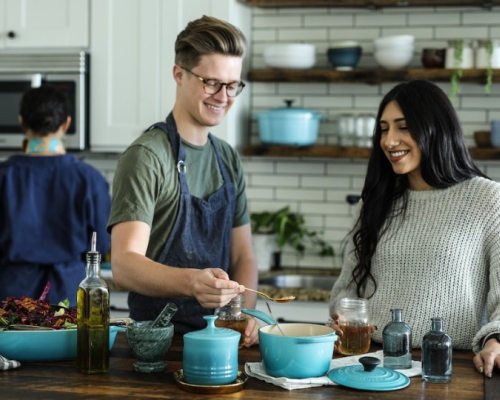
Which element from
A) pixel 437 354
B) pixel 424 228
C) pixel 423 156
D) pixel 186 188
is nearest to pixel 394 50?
pixel 423 156

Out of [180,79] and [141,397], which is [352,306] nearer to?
[141,397]

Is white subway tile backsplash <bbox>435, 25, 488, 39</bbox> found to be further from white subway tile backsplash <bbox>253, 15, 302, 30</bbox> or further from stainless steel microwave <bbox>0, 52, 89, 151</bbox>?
stainless steel microwave <bbox>0, 52, 89, 151</bbox>

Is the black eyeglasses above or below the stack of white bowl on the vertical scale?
below

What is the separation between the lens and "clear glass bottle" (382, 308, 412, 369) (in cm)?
234

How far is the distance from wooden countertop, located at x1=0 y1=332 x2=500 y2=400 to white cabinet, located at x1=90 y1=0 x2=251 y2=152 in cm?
247

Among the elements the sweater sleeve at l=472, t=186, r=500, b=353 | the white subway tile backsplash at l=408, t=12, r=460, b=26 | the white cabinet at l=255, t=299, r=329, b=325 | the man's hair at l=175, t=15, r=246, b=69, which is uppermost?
the white subway tile backsplash at l=408, t=12, r=460, b=26

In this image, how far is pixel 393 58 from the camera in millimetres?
4637

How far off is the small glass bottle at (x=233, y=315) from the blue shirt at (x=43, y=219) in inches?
63.2

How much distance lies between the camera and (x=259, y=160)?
5.09 metres

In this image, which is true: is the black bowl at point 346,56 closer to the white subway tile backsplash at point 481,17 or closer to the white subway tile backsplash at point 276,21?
the white subway tile backsplash at point 276,21

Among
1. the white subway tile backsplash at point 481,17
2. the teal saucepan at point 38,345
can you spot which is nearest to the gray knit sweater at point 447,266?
the teal saucepan at point 38,345

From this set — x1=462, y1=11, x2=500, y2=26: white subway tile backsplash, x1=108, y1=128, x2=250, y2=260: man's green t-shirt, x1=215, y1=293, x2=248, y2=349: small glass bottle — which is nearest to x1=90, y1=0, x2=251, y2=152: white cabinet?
x1=462, y1=11, x2=500, y2=26: white subway tile backsplash

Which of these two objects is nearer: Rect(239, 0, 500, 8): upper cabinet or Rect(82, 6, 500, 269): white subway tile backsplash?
Rect(239, 0, 500, 8): upper cabinet

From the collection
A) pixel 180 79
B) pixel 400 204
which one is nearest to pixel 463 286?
pixel 400 204
